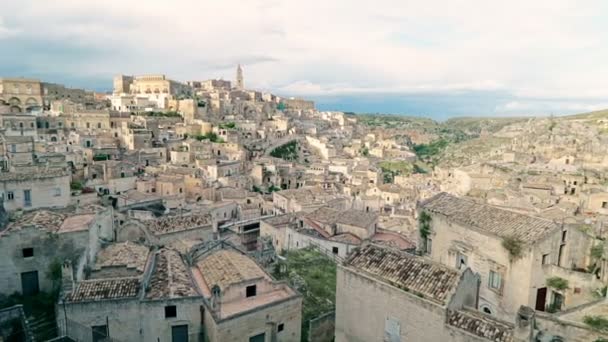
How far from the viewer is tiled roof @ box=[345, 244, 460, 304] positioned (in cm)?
1329

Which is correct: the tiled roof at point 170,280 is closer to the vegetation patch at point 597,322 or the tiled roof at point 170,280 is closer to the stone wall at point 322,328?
the stone wall at point 322,328

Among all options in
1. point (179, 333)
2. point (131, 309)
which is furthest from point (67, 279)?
point (179, 333)

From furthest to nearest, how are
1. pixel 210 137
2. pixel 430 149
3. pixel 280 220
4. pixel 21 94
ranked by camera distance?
pixel 430 149
pixel 21 94
pixel 210 137
pixel 280 220

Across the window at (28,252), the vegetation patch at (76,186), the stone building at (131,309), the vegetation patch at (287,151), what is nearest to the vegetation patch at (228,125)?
the vegetation patch at (287,151)

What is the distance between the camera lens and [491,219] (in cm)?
1764

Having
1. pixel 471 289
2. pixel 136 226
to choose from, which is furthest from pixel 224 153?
pixel 471 289

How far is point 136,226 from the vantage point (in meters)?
23.6

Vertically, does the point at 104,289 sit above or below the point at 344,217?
above

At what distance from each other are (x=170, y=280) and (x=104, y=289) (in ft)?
7.53

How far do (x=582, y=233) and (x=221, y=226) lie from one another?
2528 cm

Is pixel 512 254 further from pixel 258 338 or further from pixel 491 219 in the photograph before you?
pixel 258 338

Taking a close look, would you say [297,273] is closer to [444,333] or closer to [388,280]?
[388,280]

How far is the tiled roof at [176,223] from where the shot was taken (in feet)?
78.0

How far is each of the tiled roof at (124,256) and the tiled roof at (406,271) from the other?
9.00 meters
